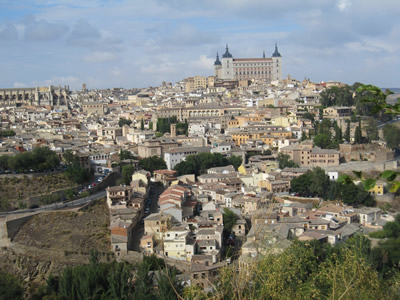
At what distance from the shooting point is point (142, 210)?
17.6m

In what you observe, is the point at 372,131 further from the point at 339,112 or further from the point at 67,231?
the point at 67,231

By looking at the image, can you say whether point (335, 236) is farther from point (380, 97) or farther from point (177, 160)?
point (380, 97)

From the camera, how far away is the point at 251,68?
53875 mm

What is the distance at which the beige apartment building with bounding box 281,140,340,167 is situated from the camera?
72.2 ft

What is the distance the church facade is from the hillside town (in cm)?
1558

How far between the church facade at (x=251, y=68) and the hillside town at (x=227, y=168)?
51.1ft

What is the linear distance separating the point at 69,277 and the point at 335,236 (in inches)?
288

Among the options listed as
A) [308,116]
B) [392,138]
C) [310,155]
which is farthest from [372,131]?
[308,116]

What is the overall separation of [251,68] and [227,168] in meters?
33.6

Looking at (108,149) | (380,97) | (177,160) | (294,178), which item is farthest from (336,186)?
(380,97)

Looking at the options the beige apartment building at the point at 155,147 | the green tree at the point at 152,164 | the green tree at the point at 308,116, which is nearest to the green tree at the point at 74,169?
the green tree at the point at 152,164

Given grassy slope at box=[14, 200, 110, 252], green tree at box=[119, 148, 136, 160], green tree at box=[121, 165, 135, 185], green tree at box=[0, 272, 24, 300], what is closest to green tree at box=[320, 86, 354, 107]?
green tree at box=[119, 148, 136, 160]

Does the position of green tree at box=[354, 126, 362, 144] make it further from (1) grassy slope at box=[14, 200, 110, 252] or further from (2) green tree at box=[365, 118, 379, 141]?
(1) grassy slope at box=[14, 200, 110, 252]

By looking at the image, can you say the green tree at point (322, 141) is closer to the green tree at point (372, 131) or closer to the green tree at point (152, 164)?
the green tree at point (372, 131)
